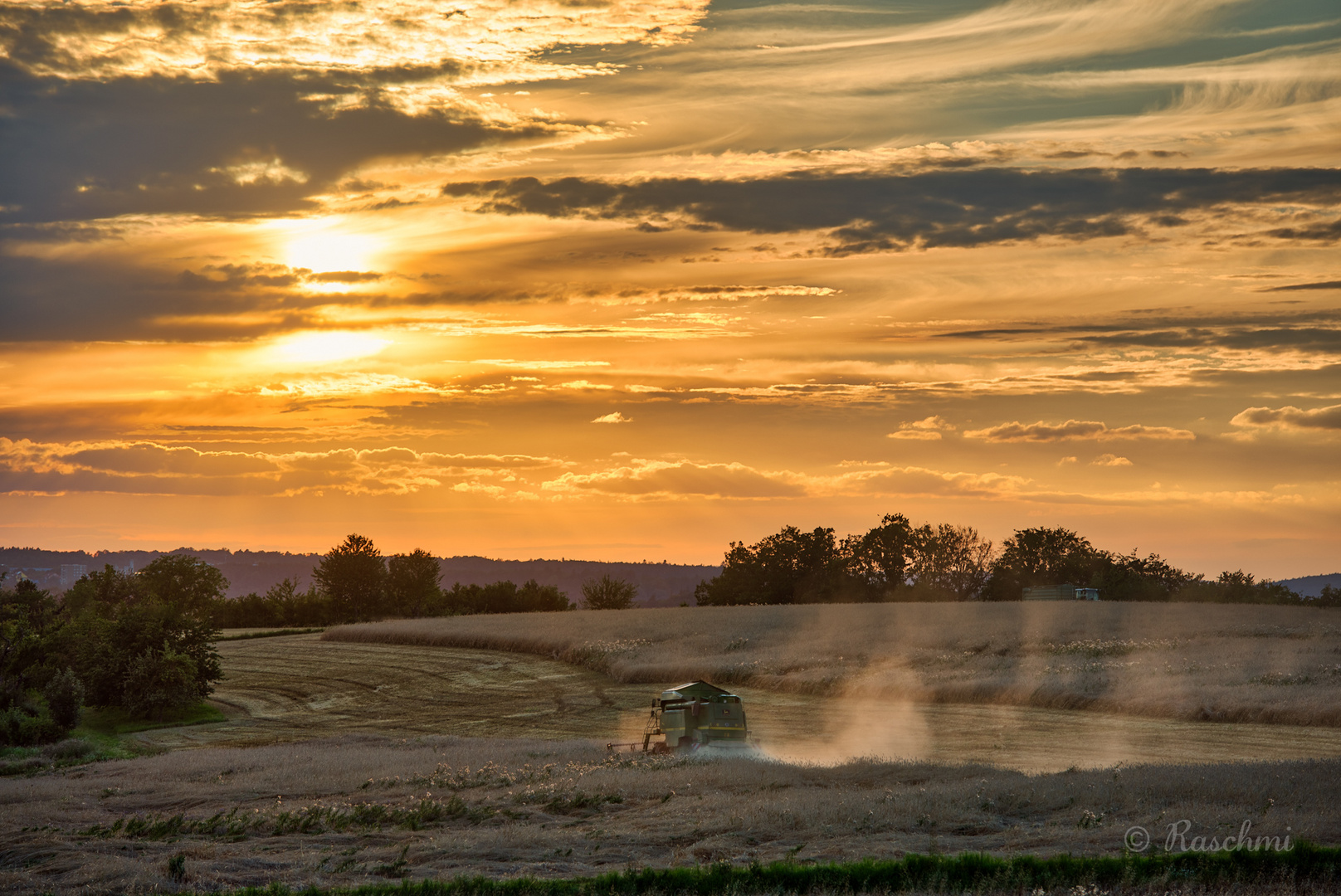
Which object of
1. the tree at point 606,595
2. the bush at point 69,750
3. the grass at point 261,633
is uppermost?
the tree at point 606,595

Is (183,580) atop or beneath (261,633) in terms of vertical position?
atop

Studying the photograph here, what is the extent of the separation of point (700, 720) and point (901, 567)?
329ft

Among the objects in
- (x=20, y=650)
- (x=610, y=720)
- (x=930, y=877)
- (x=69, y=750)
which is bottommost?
(x=69, y=750)

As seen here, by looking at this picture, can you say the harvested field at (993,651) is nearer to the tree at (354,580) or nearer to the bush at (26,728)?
the bush at (26,728)

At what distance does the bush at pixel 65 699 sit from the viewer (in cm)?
4553

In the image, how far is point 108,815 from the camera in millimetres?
25188

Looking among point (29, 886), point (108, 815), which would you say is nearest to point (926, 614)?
point (108, 815)

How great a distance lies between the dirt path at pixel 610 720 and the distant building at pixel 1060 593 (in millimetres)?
50479

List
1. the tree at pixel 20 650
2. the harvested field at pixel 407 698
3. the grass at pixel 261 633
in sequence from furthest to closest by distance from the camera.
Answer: the grass at pixel 261 633 → the tree at pixel 20 650 → the harvested field at pixel 407 698

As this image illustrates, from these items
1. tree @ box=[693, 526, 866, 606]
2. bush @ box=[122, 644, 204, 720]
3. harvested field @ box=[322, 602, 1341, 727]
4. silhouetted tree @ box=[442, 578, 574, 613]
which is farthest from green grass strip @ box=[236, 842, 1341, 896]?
silhouetted tree @ box=[442, 578, 574, 613]

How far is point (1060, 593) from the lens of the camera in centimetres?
9612

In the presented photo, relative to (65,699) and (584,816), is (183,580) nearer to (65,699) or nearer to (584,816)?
(65,699)

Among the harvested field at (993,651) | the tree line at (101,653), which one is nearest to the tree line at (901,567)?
the harvested field at (993,651)

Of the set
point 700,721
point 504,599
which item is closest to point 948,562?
point 504,599
